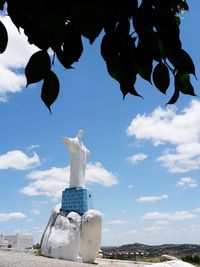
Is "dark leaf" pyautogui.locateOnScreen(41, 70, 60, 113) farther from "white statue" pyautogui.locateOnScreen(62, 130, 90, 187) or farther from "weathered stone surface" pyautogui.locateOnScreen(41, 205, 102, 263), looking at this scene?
"white statue" pyautogui.locateOnScreen(62, 130, 90, 187)

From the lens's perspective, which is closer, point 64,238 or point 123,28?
point 123,28

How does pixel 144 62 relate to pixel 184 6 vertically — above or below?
below

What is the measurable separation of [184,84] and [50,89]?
0.34 metres

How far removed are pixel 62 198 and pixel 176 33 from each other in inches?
546

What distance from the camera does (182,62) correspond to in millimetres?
1046

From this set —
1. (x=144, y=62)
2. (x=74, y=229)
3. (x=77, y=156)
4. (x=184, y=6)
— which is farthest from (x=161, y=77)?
(x=77, y=156)

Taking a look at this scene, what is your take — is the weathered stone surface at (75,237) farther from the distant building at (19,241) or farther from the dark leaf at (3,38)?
the dark leaf at (3,38)

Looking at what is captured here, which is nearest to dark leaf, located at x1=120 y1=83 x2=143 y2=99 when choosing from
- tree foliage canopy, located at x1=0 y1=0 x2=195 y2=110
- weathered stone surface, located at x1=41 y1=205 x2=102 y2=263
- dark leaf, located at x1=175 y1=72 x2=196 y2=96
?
tree foliage canopy, located at x1=0 y1=0 x2=195 y2=110

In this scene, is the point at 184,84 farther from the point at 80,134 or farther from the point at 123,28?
the point at 80,134

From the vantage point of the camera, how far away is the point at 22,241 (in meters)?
21.0

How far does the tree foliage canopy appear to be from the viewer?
1009mm

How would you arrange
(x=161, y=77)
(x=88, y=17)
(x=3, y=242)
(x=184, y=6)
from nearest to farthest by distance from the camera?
1. (x=88, y=17)
2. (x=161, y=77)
3. (x=184, y=6)
4. (x=3, y=242)

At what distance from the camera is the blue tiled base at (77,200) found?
14281mm

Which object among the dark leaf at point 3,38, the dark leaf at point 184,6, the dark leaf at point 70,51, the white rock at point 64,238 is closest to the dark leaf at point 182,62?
the dark leaf at point 70,51
